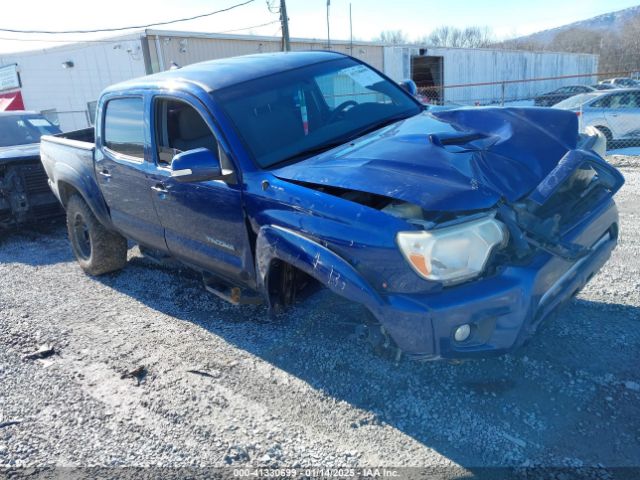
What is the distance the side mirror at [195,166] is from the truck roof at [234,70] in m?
0.63

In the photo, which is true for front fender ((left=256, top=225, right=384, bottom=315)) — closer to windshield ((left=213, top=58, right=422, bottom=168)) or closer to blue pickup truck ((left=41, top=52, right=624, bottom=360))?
blue pickup truck ((left=41, top=52, right=624, bottom=360))

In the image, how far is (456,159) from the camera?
260 cm

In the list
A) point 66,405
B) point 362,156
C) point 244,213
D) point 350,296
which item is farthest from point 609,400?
point 66,405

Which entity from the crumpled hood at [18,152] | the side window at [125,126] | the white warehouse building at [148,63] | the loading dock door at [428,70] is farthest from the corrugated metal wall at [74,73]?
the loading dock door at [428,70]

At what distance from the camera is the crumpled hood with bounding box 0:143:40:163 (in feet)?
21.9

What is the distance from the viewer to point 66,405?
10.2 ft

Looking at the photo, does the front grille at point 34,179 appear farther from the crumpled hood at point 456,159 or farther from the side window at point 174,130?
the crumpled hood at point 456,159

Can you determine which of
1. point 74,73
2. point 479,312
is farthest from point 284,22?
point 479,312

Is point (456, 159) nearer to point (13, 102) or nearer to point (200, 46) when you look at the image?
point (200, 46)

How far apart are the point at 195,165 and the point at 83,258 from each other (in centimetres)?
311

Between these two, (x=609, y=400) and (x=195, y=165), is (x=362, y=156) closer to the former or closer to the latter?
(x=195, y=165)

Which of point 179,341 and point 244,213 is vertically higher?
point 244,213

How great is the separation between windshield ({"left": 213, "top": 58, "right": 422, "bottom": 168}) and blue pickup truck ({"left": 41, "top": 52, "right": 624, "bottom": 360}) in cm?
1

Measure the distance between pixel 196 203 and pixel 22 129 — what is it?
22.0 ft
